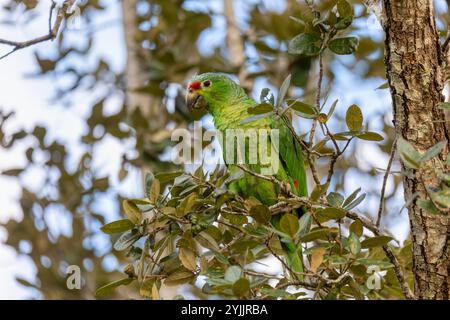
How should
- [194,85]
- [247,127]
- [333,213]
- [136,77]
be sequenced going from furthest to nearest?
[136,77] → [194,85] → [247,127] → [333,213]

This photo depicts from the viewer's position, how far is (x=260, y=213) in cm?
187

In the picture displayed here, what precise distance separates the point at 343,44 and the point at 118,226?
0.93 meters

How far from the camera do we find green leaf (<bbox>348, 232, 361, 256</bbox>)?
5.85ft

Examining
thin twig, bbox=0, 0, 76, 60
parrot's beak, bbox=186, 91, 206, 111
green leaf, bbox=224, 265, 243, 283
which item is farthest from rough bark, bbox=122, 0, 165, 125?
green leaf, bbox=224, 265, 243, 283

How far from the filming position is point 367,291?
6.36 feet

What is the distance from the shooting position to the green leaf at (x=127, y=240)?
192cm

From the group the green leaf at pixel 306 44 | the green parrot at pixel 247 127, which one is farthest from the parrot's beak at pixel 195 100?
the green leaf at pixel 306 44

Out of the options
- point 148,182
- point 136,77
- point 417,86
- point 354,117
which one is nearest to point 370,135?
point 354,117

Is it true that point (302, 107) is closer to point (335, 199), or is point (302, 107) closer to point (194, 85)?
point (335, 199)

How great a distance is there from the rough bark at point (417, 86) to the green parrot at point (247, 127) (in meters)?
0.68

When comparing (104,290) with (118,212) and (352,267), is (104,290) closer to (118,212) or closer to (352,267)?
(352,267)

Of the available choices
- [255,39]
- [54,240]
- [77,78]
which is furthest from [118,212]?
[255,39]

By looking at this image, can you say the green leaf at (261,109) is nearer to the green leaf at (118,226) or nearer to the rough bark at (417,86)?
the rough bark at (417,86)

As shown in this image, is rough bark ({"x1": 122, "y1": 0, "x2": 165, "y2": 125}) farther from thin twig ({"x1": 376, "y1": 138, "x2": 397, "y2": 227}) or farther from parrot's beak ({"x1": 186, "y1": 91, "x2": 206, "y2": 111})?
thin twig ({"x1": 376, "y1": 138, "x2": 397, "y2": 227})
